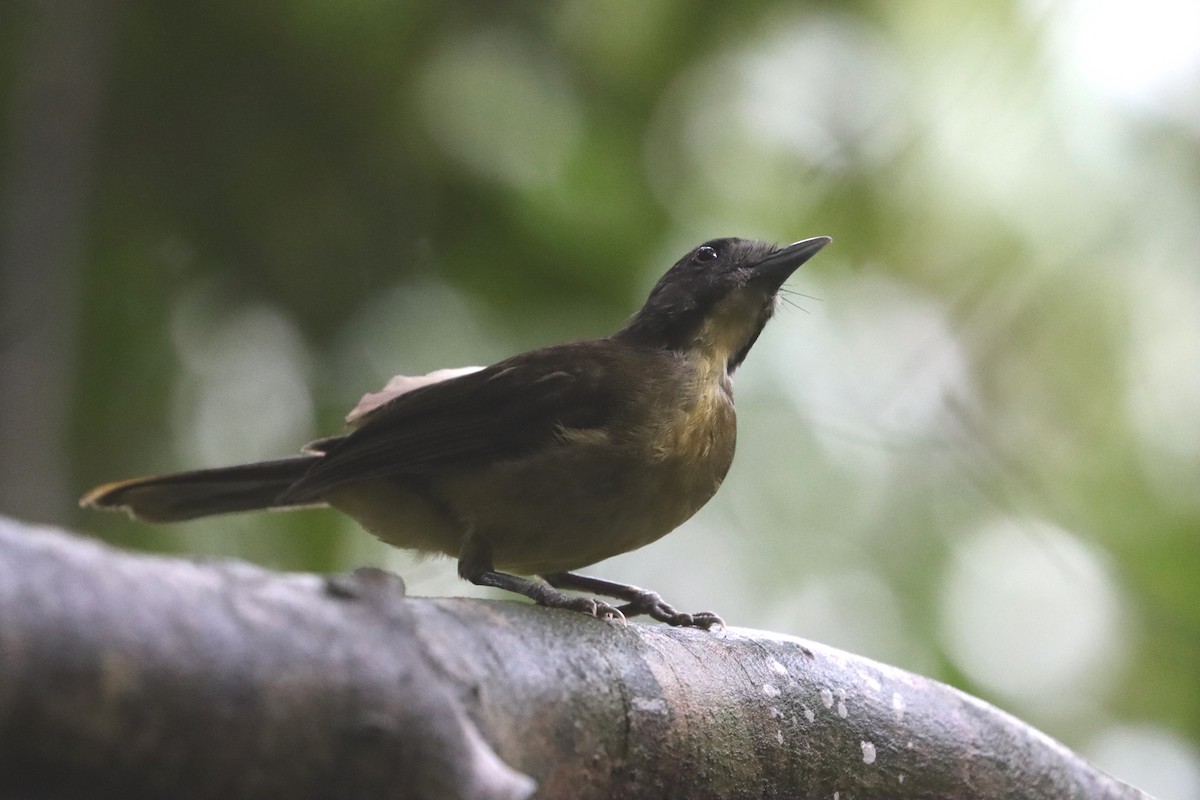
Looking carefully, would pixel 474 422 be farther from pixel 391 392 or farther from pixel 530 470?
pixel 391 392

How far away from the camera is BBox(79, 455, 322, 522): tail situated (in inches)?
138


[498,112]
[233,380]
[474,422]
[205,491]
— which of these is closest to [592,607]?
[474,422]

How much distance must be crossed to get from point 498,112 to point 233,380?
165 cm

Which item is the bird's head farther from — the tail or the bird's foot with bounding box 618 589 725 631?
the tail

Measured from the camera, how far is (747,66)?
5.73 meters

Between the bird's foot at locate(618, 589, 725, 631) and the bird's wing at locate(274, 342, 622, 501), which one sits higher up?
the bird's wing at locate(274, 342, 622, 501)

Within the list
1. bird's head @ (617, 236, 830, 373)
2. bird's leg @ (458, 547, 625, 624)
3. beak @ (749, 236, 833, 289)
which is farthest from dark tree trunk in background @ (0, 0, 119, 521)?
beak @ (749, 236, 833, 289)

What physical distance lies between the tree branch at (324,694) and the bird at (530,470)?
64 cm

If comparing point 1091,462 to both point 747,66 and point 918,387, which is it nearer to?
point 918,387

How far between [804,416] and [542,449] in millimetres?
2217

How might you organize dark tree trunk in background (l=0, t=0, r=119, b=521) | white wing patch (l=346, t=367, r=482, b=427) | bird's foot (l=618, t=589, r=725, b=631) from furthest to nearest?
dark tree trunk in background (l=0, t=0, r=119, b=521) < white wing patch (l=346, t=367, r=482, b=427) < bird's foot (l=618, t=589, r=725, b=631)

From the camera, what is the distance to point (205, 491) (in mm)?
3598

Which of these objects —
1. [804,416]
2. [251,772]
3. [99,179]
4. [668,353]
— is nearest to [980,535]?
[804,416]

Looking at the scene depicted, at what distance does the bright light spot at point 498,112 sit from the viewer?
5.64 m
